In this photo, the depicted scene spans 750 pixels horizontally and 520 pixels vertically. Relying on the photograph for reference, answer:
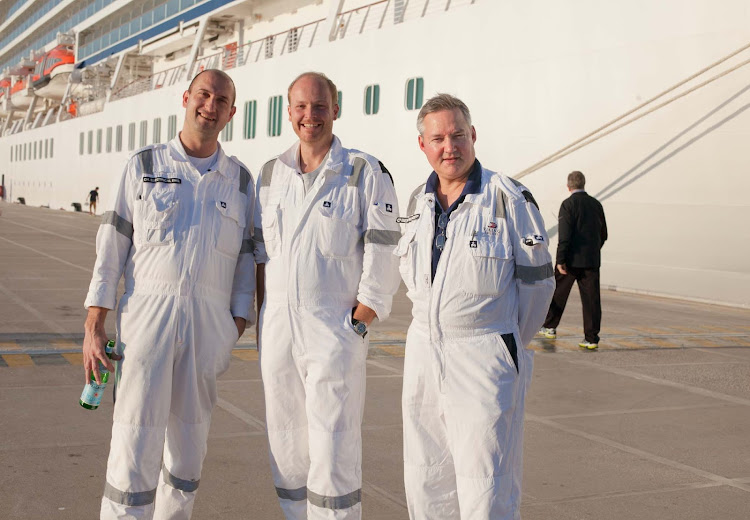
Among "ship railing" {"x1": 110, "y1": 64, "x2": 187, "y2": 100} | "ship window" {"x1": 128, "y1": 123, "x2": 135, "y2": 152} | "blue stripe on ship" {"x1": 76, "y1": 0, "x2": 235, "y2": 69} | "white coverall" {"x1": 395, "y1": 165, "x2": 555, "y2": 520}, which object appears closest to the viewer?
"white coverall" {"x1": 395, "y1": 165, "x2": 555, "y2": 520}

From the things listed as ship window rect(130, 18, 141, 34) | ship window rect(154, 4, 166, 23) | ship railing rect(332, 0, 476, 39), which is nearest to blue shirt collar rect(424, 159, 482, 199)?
ship railing rect(332, 0, 476, 39)

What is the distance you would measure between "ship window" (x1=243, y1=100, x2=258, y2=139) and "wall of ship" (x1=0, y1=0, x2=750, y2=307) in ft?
24.7

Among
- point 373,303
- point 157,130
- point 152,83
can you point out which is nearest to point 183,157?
point 373,303

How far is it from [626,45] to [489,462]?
43.2ft

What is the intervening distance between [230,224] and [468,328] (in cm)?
119

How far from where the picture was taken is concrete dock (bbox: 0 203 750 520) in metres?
4.53

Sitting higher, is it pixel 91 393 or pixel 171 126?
pixel 171 126

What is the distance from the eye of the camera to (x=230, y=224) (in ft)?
12.9

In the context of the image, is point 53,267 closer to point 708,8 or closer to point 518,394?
point 708,8

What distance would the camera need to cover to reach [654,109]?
14539 millimetres

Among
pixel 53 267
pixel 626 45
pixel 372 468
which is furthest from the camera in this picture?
pixel 53 267

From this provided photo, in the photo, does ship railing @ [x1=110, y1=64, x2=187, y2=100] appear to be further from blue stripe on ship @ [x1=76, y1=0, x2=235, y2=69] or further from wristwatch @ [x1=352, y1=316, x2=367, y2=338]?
wristwatch @ [x1=352, y1=316, x2=367, y2=338]

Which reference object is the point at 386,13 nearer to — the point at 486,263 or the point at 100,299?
the point at 100,299

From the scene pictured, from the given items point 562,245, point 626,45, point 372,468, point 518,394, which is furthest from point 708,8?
point 518,394
